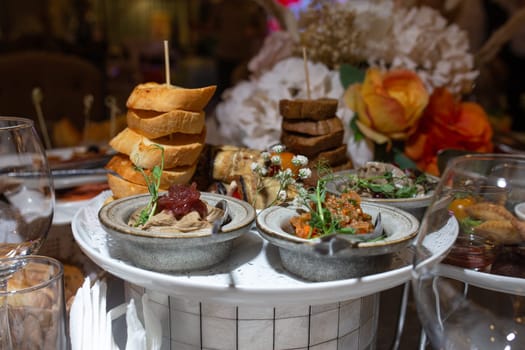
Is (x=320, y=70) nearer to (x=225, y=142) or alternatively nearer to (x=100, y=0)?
(x=225, y=142)

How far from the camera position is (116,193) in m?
0.88

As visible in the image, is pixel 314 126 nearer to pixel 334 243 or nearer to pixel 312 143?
pixel 312 143

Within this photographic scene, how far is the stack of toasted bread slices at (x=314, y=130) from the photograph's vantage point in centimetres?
98

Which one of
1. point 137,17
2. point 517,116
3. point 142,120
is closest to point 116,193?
point 142,120

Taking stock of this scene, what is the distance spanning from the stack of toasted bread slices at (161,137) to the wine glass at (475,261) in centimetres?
42

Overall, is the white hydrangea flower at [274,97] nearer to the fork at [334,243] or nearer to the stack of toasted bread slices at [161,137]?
the stack of toasted bread slices at [161,137]

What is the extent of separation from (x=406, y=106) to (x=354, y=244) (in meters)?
0.59

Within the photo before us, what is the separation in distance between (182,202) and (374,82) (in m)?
0.60

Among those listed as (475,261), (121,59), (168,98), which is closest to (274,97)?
(168,98)

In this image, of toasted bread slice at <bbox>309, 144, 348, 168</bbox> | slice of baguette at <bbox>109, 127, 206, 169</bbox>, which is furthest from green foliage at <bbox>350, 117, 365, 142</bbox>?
slice of baguette at <bbox>109, 127, 206, 169</bbox>

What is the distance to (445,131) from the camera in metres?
1.19

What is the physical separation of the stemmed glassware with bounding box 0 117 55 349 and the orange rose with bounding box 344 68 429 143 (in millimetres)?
647

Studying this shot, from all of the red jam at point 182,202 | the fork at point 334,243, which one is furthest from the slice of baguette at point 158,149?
the fork at point 334,243

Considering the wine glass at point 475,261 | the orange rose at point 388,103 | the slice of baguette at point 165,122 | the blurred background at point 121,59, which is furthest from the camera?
the blurred background at point 121,59
